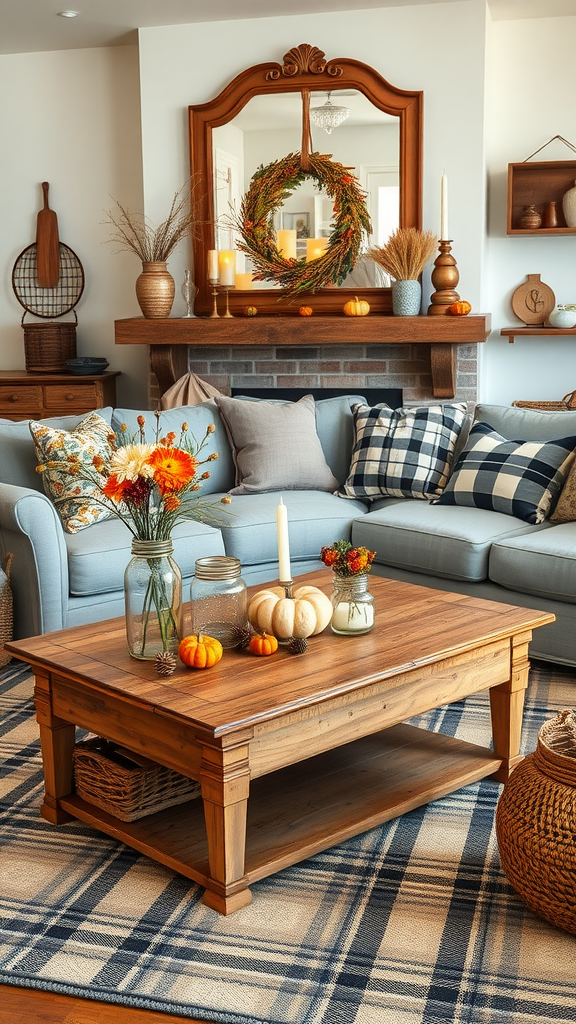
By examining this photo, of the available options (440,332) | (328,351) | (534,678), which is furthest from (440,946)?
(328,351)

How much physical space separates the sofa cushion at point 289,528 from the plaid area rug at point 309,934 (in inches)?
61.9

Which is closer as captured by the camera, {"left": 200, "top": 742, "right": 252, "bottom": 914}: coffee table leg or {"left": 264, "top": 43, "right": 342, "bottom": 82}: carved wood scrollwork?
{"left": 200, "top": 742, "right": 252, "bottom": 914}: coffee table leg

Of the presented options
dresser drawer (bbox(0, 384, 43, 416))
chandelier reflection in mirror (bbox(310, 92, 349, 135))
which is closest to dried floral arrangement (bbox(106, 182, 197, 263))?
chandelier reflection in mirror (bbox(310, 92, 349, 135))

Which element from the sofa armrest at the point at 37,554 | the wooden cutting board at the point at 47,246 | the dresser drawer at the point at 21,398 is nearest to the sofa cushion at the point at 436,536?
the sofa armrest at the point at 37,554

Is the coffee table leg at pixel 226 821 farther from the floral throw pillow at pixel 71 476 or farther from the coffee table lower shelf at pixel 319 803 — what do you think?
the floral throw pillow at pixel 71 476

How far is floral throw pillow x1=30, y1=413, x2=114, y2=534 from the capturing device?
3711mm

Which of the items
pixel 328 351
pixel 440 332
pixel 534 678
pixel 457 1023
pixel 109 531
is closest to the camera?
pixel 457 1023

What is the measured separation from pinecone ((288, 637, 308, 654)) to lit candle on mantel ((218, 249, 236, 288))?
11.5 feet

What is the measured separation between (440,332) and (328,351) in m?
0.72

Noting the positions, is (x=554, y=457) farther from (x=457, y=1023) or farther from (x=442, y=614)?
(x=457, y=1023)

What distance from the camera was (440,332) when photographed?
16.7 feet

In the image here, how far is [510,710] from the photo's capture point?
264 cm

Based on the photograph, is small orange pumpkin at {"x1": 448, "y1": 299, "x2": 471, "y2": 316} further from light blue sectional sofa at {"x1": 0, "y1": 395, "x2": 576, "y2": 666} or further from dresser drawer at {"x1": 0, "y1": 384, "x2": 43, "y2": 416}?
dresser drawer at {"x1": 0, "y1": 384, "x2": 43, "y2": 416}

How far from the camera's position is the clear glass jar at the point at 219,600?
7.74ft
